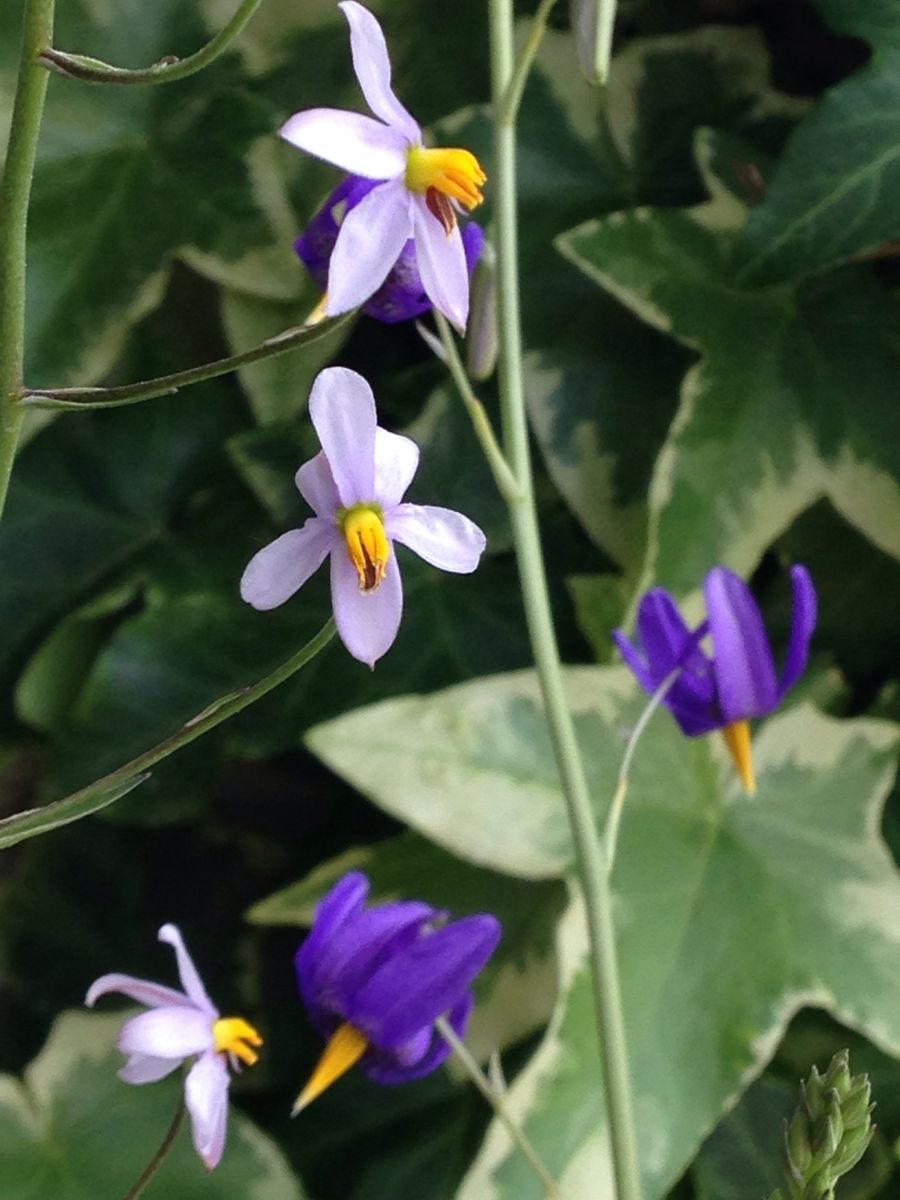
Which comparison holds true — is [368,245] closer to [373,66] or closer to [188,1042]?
[373,66]

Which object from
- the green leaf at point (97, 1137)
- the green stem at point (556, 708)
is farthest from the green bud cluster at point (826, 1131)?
the green leaf at point (97, 1137)

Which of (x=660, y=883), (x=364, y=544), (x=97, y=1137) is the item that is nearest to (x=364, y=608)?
(x=364, y=544)

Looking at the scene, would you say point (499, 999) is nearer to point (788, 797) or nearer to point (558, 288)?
point (788, 797)

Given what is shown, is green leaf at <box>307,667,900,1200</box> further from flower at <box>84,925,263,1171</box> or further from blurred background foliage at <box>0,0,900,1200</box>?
flower at <box>84,925,263,1171</box>

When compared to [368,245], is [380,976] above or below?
below

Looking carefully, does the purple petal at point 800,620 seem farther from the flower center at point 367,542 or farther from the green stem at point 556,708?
the flower center at point 367,542
